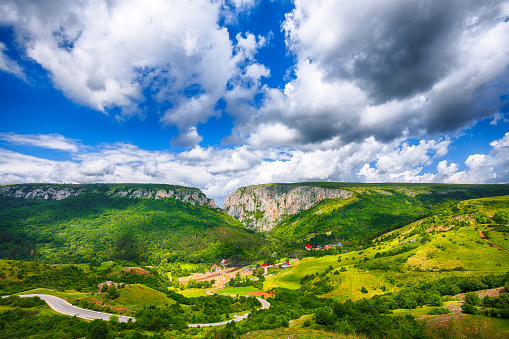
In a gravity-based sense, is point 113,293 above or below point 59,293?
below

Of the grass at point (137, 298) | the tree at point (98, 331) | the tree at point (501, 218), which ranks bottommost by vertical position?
the grass at point (137, 298)

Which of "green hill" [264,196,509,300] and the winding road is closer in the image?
the winding road

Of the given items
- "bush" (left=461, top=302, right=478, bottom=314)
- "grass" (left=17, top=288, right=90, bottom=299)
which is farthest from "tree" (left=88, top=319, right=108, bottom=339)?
"bush" (left=461, top=302, right=478, bottom=314)

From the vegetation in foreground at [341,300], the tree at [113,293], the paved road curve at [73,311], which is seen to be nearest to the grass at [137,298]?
the vegetation in foreground at [341,300]

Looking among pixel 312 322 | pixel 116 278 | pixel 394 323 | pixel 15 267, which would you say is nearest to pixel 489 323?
pixel 394 323

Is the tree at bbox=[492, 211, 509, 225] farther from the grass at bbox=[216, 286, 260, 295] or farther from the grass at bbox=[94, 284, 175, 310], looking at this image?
the grass at bbox=[94, 284, 175, 310]

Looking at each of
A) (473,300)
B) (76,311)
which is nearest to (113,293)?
(76,311)

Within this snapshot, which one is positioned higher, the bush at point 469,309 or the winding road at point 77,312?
the bush at point 469,309

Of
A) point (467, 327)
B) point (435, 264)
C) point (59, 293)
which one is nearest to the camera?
point (467, 327)

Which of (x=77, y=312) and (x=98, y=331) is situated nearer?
(x=98, y=331)

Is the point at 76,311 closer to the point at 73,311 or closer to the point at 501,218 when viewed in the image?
the point at 73,311

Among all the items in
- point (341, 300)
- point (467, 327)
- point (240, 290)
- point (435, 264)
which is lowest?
point (240, 290)

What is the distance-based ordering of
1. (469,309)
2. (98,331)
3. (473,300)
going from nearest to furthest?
1. (469,309)
2. (473,300)
3. (98,331)

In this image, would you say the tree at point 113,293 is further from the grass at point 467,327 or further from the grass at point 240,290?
the grass at point 467,327
